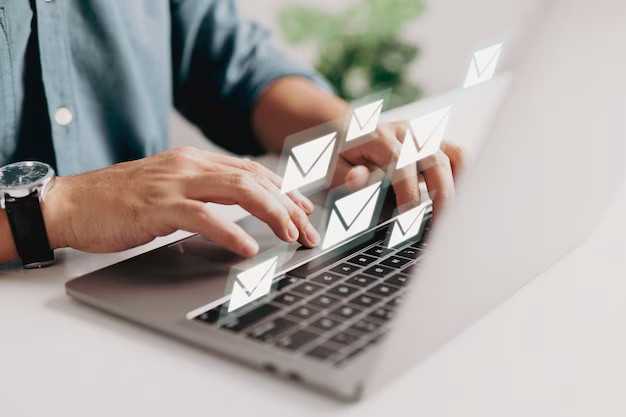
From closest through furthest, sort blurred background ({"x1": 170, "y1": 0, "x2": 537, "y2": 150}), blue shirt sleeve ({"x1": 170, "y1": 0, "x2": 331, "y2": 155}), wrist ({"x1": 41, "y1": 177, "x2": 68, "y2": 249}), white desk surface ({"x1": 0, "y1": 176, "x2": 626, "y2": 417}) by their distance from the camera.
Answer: white desk surface ({"x1": 0, "y1": 176, "x2": 626, "y2": 417}) < wrist ({"x1": 41, "y1": 177, "x2": 68, "y2": 249}) < blue shirt sleeve ({"x1": 170, "y1": 0, "x2": 331, "y2": 155}) < blurred background ({"x1": 170, "y1": 0, "x2": 537, "y2": 150})

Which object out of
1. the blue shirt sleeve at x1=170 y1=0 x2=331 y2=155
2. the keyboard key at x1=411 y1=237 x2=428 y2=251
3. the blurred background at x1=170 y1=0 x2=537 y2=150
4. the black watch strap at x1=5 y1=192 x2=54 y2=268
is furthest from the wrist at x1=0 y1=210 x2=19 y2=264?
the blurred background at x1=170 y1=0 x2=537 y2=150

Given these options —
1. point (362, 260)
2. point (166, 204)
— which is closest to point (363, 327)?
point (362, 260)

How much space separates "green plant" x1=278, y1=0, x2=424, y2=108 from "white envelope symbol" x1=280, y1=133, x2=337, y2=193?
179 cm

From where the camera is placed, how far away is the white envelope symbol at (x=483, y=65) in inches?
20.7

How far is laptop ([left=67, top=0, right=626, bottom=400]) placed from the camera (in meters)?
0.40

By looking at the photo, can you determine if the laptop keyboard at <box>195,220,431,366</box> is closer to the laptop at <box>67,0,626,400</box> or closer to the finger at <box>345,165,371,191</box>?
the laptop at <box>67,0,626,400</box>

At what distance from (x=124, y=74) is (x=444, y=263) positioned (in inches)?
30.9

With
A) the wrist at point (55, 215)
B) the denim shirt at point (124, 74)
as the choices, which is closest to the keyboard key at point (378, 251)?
the wrist at point (55, 215)

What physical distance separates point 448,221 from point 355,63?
2.20 metres

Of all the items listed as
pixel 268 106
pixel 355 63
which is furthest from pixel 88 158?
pixel 355 63

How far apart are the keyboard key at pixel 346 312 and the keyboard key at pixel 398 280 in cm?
5

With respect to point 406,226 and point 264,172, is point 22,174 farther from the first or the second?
point 406,226

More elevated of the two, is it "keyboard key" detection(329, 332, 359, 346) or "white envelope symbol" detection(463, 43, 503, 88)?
"white envelope symbol" detection(463, 43, 503, 88)

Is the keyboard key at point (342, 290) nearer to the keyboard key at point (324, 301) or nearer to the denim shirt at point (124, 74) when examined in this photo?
the keyboard key at point (324, 301)
